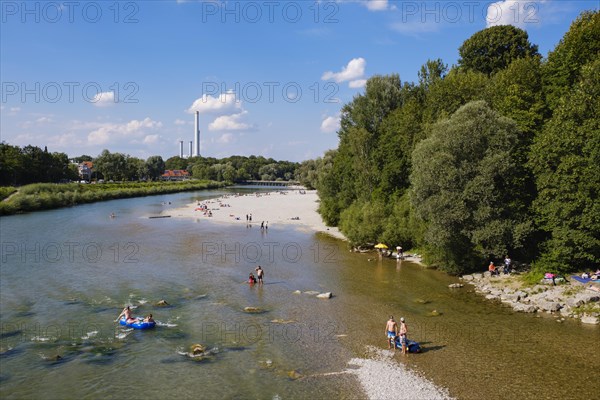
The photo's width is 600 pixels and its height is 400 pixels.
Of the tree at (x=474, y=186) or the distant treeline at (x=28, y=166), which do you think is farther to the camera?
the distant treeline at (x=28, y=166)

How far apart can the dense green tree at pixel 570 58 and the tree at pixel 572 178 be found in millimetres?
3115

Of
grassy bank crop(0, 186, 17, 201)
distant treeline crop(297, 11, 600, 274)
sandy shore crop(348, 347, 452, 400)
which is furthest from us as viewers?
grassy bank crop(0, 186, 17, 201)

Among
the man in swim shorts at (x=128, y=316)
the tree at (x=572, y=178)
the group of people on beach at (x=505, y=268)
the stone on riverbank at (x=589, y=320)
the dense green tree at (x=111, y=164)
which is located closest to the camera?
the stone on riverbank at (x=589, y=320)

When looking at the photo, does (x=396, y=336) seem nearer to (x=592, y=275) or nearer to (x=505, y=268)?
(x=505, y=268)

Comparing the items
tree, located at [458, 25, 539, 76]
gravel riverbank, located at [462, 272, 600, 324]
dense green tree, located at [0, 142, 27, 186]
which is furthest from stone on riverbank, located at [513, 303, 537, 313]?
dense green tree, located at [0, 142, 27, 186]

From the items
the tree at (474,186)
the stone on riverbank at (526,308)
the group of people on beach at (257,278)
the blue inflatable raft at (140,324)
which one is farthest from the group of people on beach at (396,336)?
the group of people on beach at (257,278)

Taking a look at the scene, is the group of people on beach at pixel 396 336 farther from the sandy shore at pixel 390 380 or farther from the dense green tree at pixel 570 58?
the dense green tree at pixel 570 58

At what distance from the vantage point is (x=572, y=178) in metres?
33.5

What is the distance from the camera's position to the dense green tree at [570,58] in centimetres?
3925

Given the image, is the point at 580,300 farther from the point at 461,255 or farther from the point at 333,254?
the point at 333,254

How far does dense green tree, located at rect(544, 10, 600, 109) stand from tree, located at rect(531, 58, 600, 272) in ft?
10.2

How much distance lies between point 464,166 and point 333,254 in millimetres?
21607

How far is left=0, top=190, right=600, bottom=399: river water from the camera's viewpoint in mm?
21016

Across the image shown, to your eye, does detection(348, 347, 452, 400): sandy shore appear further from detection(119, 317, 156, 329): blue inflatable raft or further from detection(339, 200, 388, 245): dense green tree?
detection(339, 200, 388, 245): dense green tree
